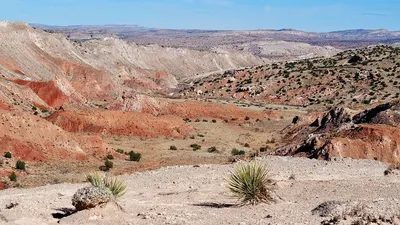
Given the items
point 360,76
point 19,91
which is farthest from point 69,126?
point 360,76

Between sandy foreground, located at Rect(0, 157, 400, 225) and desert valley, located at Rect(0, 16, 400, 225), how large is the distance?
0.15 feet

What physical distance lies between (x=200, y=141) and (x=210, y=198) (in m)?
27.9

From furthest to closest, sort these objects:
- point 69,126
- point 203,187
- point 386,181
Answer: point 69,126 → point 203,187 → point 386,181

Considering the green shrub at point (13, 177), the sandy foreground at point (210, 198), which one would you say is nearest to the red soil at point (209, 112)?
the green shrub at point (13, 177)

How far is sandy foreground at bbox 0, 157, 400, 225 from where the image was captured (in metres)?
13.2

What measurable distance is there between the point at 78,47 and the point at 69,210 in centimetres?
10032

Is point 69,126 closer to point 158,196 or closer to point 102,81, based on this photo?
point 158,196

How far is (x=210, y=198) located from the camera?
54.2ft

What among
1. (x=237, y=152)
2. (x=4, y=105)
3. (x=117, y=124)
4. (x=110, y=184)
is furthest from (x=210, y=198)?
(x=4, y=105)

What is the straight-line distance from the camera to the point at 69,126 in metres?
43.9

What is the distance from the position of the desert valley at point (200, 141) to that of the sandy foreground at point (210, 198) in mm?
47

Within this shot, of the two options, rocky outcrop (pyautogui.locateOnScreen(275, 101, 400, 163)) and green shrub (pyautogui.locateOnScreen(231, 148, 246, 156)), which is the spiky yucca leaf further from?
green shrub (pyautogui.locateOnScreen(231, 148, 246, 156))

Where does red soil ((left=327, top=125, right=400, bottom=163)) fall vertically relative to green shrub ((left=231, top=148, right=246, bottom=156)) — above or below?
above

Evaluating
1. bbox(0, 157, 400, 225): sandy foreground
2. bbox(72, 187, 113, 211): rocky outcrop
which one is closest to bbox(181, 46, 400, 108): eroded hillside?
bbox(0, 157, 400, 225): sandy foreground
